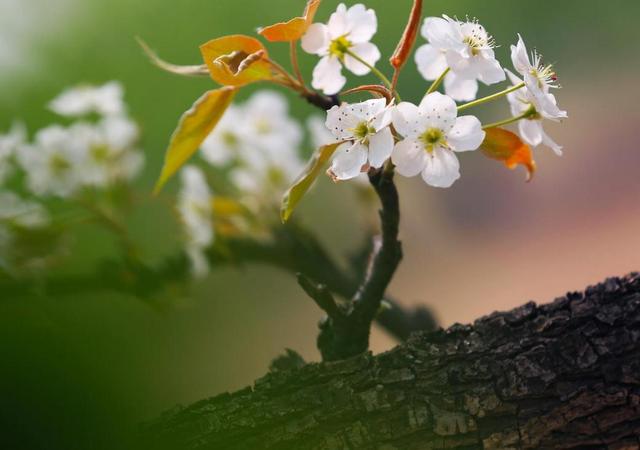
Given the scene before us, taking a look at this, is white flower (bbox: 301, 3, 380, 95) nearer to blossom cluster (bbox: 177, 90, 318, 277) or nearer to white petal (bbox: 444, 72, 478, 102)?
white petal (bbox: 444, 72, 478, 102)

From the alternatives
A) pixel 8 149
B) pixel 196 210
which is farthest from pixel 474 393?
pixel 8 149

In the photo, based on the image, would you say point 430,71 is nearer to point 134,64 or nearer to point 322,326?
point 322,326

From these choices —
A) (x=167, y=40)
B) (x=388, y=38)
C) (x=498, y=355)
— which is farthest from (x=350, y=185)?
(x=498, y=355)

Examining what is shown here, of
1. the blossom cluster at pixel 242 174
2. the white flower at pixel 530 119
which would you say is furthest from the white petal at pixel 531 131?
the blossom cluster at pixel 242 174

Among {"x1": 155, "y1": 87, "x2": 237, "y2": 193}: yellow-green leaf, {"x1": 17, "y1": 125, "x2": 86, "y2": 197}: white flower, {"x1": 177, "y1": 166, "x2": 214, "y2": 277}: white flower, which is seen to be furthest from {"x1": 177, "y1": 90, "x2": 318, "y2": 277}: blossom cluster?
{"x1": 155, "y1": 87, "x2": 237, "y2": 193}: yellow-green leaf

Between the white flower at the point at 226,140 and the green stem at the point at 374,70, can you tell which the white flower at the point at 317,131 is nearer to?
the white flower at the point at 226,140

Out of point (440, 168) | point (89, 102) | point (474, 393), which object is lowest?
point (474, 393)

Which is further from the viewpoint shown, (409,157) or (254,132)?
(254,132)

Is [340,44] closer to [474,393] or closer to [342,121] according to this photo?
[342,121]
